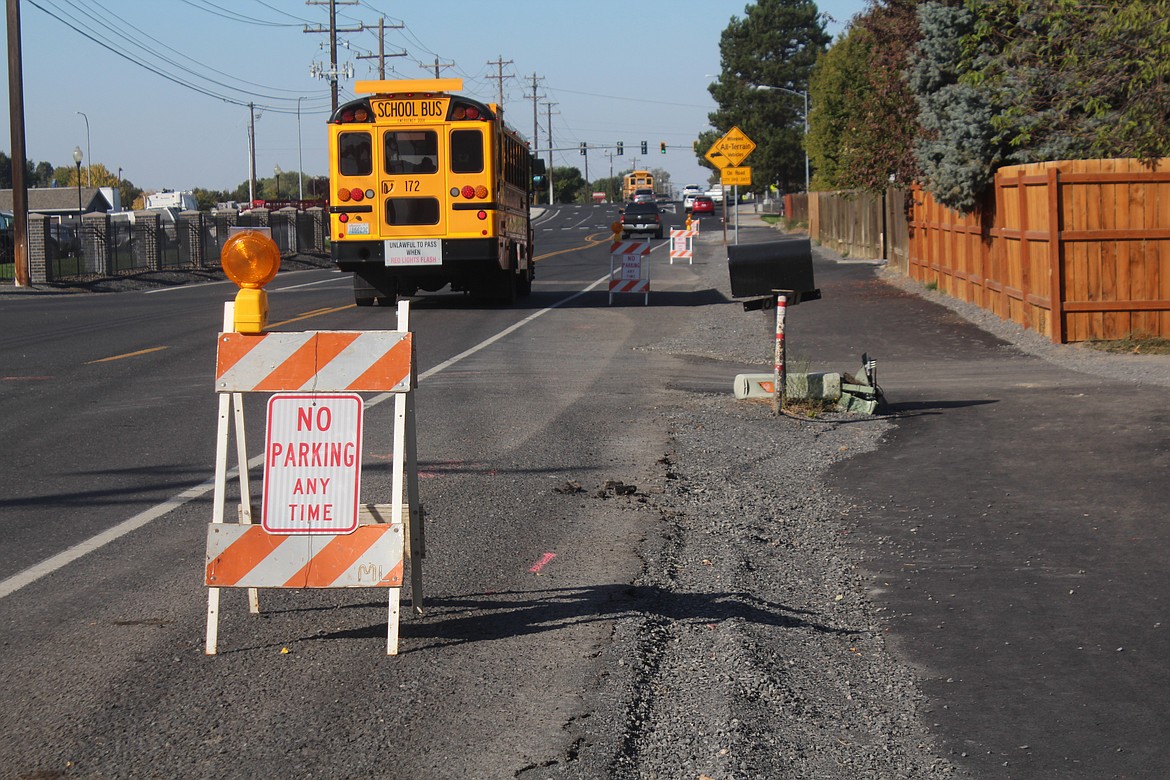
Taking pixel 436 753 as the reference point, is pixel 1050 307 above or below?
above

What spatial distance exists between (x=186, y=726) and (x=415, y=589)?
1.38 metres

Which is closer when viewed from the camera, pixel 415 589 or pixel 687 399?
pixel 415 589

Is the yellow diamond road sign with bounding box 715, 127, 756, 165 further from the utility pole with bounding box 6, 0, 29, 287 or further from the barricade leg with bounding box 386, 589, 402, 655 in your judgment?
the barricade leg with bounding box 386, 589, 402, 655

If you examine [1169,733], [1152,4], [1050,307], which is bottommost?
[1169,733]

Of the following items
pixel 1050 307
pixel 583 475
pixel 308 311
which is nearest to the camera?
pixel 583 475

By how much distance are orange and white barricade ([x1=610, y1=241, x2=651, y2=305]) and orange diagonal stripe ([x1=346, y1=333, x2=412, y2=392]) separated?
19.9m

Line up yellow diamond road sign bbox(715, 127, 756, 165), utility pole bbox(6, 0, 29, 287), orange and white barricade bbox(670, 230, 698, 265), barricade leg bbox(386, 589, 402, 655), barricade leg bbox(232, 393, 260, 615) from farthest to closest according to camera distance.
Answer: orange and white barricade bbox(670, 230, 698, 265) < yellow diamond road sign bbox(715, 127, 756, 165) < utility pole bbox(6, 0, 29, 287) < barricade leg bbox(232, 393, 260, 615) < barricade leg bbox(386, 589, 402, 655)

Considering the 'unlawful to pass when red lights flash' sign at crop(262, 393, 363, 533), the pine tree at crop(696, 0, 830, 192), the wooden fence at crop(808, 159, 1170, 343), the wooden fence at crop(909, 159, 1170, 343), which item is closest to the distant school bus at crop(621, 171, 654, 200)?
the pine tree at crop(696, 0, 830, 192)

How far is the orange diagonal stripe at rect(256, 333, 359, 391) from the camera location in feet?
17.7

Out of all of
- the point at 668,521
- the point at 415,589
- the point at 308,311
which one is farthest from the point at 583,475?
the point at 308,311

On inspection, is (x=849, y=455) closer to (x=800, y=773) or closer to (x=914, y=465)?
(x=914, y=465)

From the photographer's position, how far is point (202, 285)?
119 feet

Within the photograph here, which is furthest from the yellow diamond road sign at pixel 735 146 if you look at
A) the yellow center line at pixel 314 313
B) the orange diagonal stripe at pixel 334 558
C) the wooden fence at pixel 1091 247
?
the orange diagonal stripe at pixel 334 558

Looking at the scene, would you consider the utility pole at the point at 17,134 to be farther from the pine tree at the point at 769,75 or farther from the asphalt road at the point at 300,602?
the pine tree at the point at 769,75
